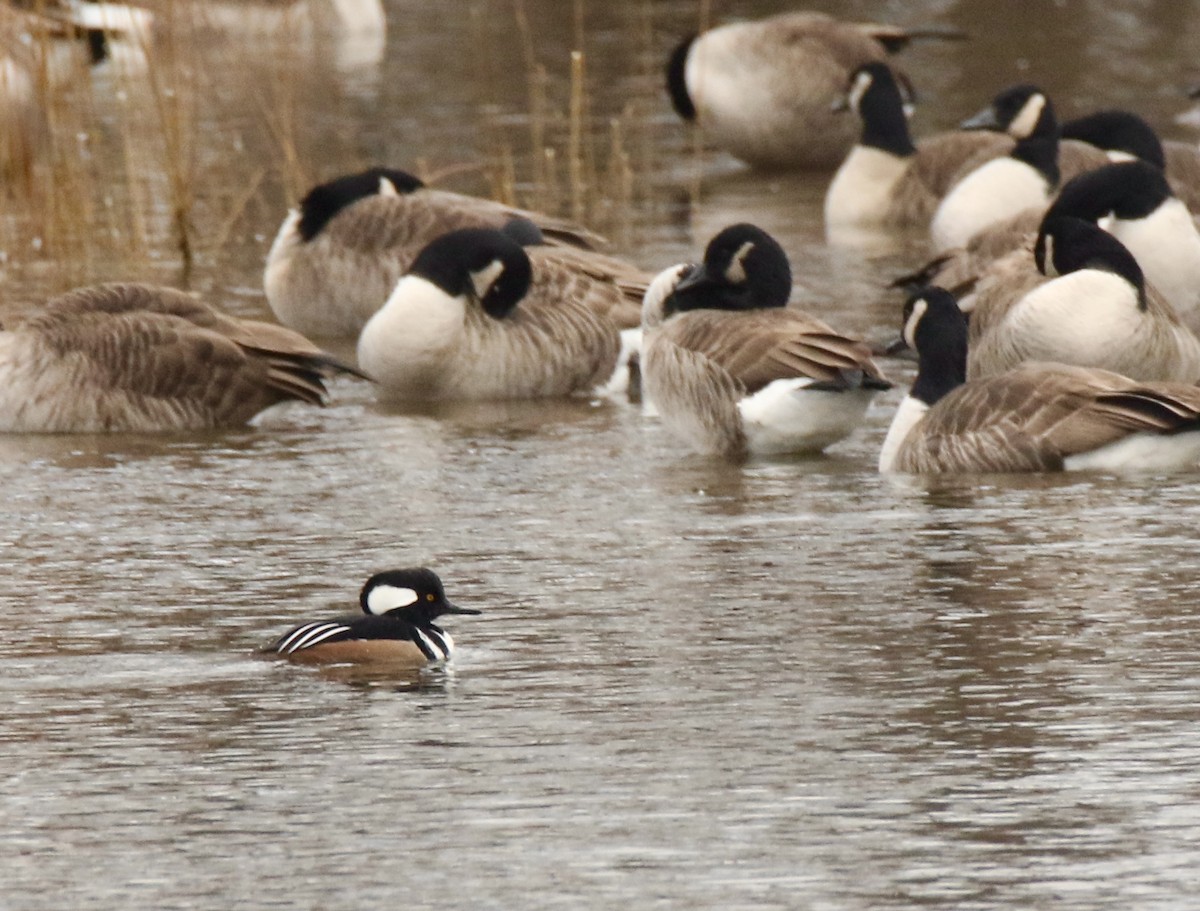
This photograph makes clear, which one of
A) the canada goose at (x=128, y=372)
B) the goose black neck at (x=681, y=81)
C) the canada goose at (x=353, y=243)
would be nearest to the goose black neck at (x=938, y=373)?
the canada goose at (x=128, y=372)

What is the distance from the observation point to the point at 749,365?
10.3 m

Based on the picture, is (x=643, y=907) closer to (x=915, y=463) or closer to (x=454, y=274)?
(x=915, y=463)

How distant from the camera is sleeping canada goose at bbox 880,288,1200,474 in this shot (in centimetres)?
941

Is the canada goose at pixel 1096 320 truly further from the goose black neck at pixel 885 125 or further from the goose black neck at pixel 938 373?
the goose black neck at pixel 885 125

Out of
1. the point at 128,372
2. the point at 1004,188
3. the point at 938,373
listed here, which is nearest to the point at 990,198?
the point at 1004,188

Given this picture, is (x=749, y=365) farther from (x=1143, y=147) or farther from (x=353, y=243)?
(x=1143, y=147)

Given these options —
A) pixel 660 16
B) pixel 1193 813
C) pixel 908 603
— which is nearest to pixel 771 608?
pixel 908 603

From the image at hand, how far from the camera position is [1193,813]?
221 inches

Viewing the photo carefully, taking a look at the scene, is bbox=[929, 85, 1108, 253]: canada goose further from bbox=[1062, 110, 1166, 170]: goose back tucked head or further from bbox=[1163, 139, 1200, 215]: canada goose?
bbox=[1163, 139, 1200, 215]: canada goose

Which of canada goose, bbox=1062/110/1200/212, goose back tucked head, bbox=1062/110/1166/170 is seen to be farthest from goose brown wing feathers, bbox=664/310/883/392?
canada goose, bbox=1062/110/1200/212

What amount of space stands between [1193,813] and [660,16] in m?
24.3

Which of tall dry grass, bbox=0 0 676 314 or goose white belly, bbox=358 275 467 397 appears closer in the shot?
goose white belly, bbox=358 275 467 397

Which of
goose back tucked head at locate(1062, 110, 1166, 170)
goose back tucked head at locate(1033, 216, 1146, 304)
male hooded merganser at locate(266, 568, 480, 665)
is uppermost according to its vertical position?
goose back tucked head at locate(1062, 110, 1166, 170)

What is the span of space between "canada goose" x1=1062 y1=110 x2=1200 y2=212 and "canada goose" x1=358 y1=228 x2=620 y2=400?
4642mm
